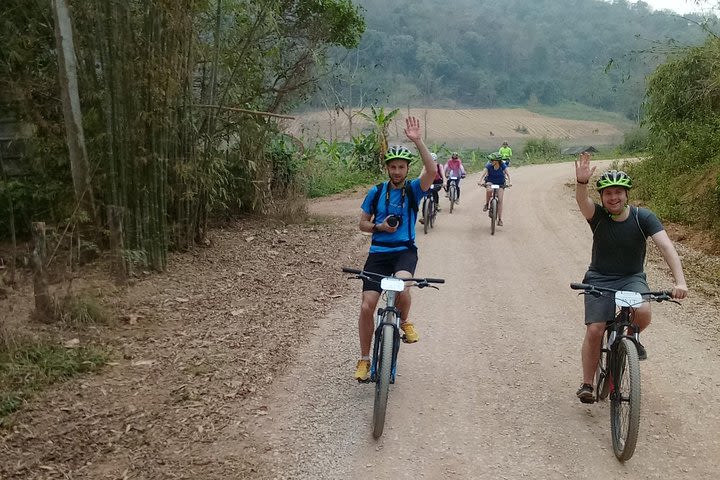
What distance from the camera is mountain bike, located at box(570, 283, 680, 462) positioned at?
3791mm

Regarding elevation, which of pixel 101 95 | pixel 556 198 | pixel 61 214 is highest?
pixel 101 95

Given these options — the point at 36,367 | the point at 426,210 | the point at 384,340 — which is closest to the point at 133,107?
the point at 36,367

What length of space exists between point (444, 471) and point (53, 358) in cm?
315

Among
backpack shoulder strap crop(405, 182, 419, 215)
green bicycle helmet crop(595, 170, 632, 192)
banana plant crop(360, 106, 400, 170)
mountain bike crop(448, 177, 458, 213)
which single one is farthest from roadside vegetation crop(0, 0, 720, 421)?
banana plant crop(360, 106, 400, 170)

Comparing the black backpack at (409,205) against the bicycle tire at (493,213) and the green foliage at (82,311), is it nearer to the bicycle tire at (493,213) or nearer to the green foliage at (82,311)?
the green foliage at (82,311)

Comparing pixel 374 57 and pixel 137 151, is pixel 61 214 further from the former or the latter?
pixel 374 57

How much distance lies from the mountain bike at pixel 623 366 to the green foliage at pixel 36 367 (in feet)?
12.3

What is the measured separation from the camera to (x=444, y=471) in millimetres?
3779

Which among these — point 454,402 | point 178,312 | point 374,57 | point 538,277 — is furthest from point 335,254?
point 374,57

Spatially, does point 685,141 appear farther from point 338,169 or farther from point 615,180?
point 615,180

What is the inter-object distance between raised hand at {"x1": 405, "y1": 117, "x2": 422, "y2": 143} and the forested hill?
51.2 meters

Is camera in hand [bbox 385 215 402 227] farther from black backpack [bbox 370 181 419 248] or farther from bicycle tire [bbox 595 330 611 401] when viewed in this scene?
bicycle tire [bbox 595 330 611 401]

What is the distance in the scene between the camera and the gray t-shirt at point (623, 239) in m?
4.29

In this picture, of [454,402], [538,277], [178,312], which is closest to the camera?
[454,402]
